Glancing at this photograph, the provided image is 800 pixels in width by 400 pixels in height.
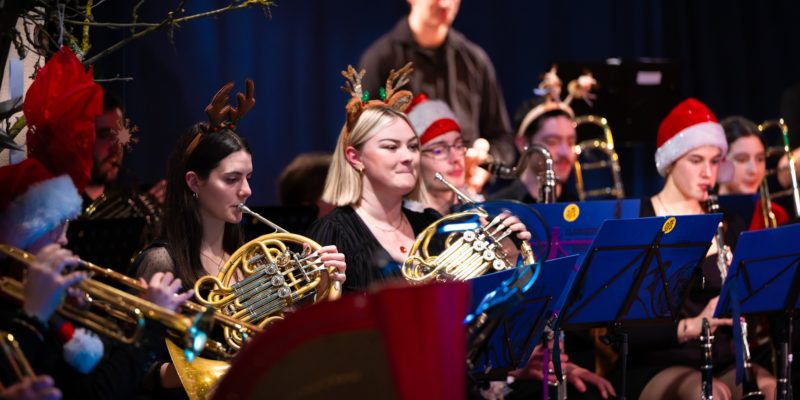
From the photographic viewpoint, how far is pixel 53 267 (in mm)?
2645

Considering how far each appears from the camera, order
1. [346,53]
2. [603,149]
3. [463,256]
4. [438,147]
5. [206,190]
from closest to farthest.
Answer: [206,190], [463,256], [438,147], [346,53], [603,149]

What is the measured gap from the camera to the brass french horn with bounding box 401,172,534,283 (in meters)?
4.11

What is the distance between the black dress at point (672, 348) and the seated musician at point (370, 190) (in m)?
1.33

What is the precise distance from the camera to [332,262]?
150 inches

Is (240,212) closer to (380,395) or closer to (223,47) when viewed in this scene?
(380,395)

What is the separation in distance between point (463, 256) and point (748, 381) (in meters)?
1.61

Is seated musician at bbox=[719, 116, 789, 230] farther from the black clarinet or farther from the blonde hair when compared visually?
the blonde hair

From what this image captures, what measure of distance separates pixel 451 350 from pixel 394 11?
18.5 ft

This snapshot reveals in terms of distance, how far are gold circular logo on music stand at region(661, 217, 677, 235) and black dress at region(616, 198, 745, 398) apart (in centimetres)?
98

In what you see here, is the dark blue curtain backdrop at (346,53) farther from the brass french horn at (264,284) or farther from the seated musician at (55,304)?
the seated musician at (55,304)

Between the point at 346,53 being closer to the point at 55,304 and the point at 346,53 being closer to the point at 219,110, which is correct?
the point at 219,110

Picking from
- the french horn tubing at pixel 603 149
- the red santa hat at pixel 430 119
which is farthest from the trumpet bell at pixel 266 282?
the french horn tubing at pixel 603 149

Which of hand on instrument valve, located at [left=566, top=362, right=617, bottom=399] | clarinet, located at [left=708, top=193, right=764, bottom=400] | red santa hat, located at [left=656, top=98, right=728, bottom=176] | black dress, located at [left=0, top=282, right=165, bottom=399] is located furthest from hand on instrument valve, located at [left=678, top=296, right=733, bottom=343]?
black dress, located at [left=0, top=282, right=165, bottom=399]

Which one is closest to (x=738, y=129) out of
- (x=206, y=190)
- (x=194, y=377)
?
(x=206, y=190)
